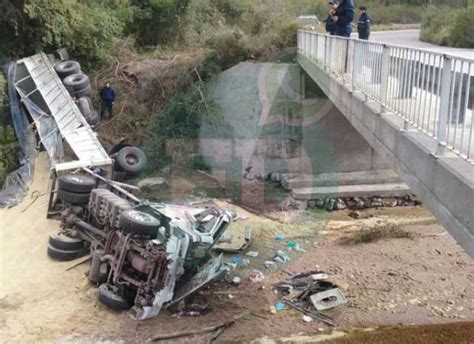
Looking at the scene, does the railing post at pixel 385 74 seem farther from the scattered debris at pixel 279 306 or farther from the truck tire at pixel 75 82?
the truck tire at pixel 75 82

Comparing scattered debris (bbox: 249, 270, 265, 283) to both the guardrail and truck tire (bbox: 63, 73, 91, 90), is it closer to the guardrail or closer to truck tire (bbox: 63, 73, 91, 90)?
the guardrail

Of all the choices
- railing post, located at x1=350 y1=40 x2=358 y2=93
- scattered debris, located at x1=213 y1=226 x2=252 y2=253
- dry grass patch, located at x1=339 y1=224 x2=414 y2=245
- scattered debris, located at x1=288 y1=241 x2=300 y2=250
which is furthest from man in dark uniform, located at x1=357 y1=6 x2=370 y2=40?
scattered debris, located at x1=213 y1=226 x2=252 y2=253

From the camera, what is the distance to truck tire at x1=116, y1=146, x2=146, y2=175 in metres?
15.0

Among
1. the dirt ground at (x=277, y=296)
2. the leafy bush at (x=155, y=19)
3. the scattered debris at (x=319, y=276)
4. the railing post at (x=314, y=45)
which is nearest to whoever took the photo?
the dirt ground at (x=277, y=296)

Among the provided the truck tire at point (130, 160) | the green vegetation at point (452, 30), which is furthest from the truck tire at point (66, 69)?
the green vegetation at point (452, 30)

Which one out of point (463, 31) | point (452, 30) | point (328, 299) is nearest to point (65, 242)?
point (328, 299)

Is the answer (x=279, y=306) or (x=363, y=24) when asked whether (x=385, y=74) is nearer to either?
(x=279, y=306)

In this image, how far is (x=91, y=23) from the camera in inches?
762

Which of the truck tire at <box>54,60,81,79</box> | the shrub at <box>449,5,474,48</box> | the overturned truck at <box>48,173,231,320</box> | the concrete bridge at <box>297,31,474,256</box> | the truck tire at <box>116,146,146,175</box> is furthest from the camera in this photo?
the shrub at <box>449,5,474,48</box>

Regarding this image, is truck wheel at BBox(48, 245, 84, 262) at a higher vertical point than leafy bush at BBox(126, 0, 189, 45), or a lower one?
lower

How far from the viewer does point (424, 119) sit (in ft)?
18.9

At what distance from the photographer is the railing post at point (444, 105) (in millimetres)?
4781

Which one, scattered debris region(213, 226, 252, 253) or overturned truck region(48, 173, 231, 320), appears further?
scattered debris region(213, 226, 252, 253)

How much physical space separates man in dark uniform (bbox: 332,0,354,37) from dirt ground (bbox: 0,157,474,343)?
4878 millimetres
